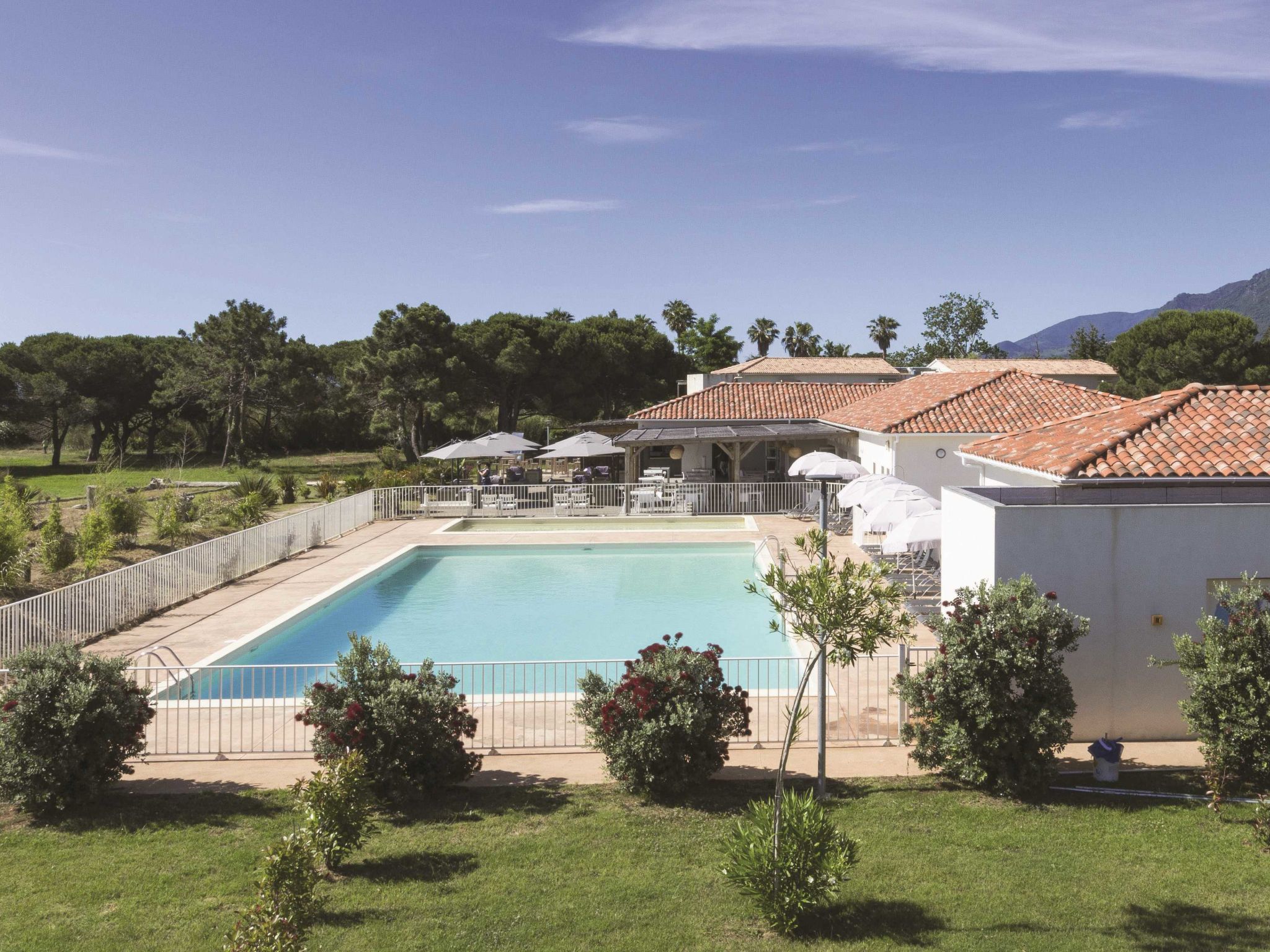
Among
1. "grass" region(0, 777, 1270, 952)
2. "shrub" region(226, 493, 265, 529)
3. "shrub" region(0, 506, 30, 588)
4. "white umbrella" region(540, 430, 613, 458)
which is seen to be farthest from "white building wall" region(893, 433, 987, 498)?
"shrub" region(0, 506, 30, 588)

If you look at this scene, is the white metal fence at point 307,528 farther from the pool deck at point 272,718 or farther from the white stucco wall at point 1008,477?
the white stucco wall at point 1008,477

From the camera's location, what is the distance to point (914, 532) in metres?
15.5

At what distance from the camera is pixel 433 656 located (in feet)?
53.5

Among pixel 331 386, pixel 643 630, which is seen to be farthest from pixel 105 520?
pixel 331 386

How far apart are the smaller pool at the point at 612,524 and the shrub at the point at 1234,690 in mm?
18224

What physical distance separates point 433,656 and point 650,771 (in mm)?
8670

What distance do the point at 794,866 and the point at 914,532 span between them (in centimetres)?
1005

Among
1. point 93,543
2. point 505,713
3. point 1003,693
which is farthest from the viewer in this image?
point 93,543

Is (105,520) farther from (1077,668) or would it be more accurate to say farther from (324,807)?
(1077,668)

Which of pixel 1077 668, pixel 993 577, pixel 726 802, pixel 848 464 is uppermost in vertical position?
pixel 848 464

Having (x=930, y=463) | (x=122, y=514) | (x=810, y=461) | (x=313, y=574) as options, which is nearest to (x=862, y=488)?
(x=930, y=463)

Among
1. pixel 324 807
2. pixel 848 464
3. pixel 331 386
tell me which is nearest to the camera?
pixel 324 807

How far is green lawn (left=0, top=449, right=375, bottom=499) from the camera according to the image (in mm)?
41500

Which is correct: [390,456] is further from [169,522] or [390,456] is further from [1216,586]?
[1216,586]
